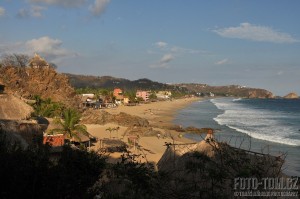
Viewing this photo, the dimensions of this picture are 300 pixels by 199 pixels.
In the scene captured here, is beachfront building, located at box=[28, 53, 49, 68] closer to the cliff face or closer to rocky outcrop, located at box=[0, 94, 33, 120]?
the cliff face

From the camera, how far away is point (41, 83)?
56656mm

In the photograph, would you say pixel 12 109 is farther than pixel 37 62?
No

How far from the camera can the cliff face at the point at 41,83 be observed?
167 feet

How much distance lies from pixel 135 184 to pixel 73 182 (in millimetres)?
910

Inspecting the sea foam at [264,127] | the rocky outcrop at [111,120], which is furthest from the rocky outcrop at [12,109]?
the rocky outcrop at [111,120]

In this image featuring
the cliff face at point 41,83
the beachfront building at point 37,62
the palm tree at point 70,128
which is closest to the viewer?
the palm tree at point 70,128

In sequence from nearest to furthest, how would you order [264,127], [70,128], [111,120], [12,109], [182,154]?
[182,154] → [12,109] → [70,128] → [111,120] → [264,127]

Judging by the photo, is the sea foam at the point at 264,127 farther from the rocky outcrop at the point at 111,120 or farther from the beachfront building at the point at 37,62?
the beachfront building at the point at 37,62

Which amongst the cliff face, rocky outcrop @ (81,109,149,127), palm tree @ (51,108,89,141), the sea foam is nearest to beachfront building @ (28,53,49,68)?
the cliff face

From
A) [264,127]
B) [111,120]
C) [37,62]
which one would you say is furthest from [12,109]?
[37,62]

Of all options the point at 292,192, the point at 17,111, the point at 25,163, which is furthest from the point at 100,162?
the point at 17,111

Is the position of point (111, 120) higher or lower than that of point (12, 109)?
lower

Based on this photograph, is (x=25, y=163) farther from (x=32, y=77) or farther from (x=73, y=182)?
(x=32, y=77)

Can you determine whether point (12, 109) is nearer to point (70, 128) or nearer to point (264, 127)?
point (70, 128)
